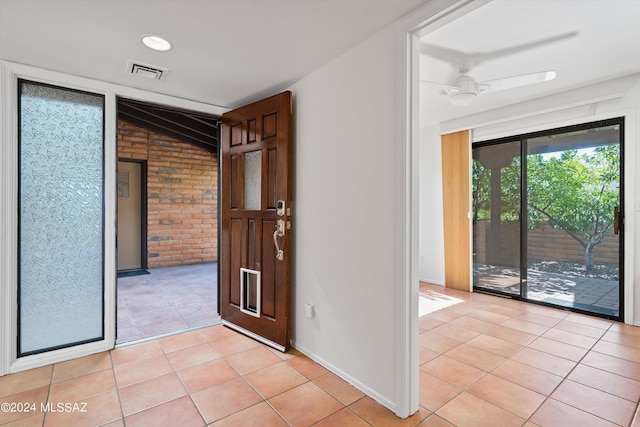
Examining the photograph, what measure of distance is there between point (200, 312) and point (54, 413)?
1.80 m

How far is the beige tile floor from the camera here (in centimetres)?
179

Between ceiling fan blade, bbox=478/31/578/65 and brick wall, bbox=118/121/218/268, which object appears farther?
brick wall, bbox=118/121/218/268

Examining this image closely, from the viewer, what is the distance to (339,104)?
2.25 meters

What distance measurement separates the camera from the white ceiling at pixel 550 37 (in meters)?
1.98

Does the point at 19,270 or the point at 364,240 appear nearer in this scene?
the point at 364,240

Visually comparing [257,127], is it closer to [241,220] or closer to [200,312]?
[241,220]

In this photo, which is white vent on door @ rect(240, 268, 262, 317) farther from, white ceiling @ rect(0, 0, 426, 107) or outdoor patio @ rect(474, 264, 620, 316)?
outdoor patio @ rect(474, 264, 620, 316)

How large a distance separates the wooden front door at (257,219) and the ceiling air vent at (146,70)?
72 centimetres

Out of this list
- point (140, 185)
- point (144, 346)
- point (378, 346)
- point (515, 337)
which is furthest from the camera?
point (140, 185)

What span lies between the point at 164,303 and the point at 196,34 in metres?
3.19

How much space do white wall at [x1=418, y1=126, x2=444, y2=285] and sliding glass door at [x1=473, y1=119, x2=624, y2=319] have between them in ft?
1.66

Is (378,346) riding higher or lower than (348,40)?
lower

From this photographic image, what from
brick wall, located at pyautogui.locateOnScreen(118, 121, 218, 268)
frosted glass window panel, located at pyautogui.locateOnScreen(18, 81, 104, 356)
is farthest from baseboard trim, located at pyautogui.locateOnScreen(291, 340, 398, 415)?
brick wall, located at pyautogui.locateOnScreen(118, 121, 218, 268)

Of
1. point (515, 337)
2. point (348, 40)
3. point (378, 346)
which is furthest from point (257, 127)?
point (515, 337)
